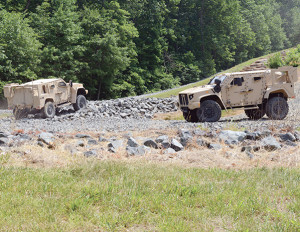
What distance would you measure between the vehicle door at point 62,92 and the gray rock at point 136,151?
11.7 meters

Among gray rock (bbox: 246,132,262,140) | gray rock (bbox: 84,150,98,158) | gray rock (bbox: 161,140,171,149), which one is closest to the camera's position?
gray rock (bbox: 84,150,98,158)

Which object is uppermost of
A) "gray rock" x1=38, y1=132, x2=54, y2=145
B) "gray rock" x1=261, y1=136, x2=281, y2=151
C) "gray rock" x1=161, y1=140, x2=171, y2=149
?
"gray rock" x1=38, y1=132, x2=54, y2=145

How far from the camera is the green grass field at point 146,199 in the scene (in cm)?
393

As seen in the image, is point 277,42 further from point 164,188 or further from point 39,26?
point 164,188

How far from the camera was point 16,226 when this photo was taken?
3.77m

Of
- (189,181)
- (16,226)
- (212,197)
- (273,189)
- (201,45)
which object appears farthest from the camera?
(201,45)

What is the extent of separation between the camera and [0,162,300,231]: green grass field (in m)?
3.93

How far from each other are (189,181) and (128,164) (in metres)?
1.39

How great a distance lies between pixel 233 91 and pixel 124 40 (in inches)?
1139

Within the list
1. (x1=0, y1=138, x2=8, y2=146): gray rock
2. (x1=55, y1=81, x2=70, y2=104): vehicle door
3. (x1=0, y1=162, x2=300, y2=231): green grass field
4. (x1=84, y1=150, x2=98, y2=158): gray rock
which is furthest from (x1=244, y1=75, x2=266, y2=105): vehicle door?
(x1=55, y1=81, x2=70, y2=104): vehicle door

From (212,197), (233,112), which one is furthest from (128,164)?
(233,112)

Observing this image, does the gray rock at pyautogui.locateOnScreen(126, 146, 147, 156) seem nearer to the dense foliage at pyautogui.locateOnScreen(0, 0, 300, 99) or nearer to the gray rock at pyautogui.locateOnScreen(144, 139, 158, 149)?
the gray rock at pyautogui.locateOnScreen(144, 139, 158, 149)

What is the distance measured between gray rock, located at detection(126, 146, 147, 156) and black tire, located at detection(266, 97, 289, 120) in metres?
7.99

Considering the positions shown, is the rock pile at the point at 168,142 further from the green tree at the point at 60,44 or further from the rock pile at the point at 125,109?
the green tree at the point at 60,44
